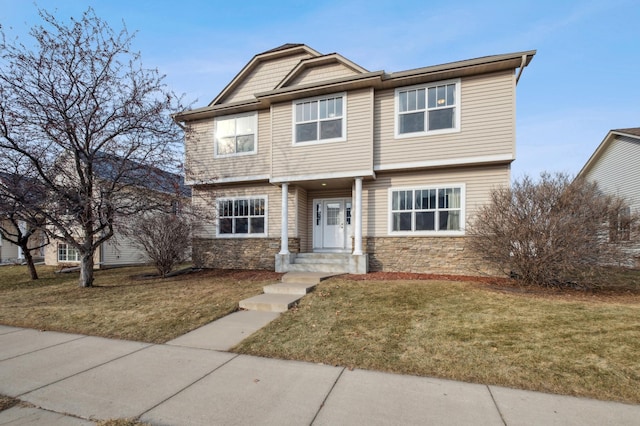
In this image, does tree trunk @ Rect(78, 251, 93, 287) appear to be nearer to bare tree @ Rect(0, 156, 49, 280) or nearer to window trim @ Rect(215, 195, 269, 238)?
bare tree @ Rect(0, 156, 49, 280)

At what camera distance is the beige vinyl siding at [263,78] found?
12516mm

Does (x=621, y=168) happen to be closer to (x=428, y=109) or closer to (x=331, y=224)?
(x=428, y=109)

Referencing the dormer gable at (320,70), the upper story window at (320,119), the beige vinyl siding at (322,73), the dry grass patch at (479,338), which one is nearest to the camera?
the dry grass patch at (479,338)

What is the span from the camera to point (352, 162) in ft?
32.7

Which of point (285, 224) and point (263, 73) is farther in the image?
point (263, 73)

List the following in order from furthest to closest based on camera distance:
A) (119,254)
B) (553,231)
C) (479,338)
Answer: (119,254) → (553,231) → (479,338)

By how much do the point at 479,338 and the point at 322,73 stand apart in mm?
10200

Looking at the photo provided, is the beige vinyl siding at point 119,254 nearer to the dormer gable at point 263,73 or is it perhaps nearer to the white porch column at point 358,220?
the dormer gable at point 263,73

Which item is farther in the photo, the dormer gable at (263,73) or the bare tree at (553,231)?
the dormer gable at (263,73)

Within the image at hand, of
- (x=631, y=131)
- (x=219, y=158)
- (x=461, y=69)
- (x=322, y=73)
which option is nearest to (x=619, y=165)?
(x=631, y=131)

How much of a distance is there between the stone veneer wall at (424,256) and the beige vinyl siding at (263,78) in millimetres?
7613

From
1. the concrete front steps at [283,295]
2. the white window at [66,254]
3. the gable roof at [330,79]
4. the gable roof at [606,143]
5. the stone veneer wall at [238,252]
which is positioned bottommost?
the white window at [66,254]

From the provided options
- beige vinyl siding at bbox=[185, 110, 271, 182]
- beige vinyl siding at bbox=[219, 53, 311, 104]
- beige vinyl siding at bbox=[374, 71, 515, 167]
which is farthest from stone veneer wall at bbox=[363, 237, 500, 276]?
beige vinyl siding at bbox=[219, 53, 311, 104]

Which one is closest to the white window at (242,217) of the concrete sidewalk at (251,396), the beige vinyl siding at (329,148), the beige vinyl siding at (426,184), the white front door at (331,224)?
the beige vinyl siding at (329,148)
